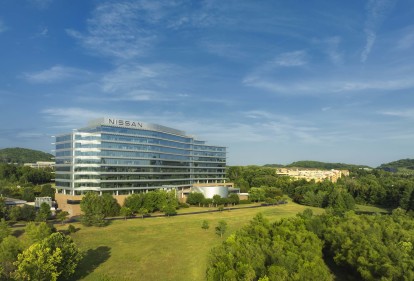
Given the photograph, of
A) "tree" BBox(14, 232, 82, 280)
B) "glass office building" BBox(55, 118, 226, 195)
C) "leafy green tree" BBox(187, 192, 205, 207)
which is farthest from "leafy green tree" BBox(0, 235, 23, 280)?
"leafy green tree" BBox(187, 192, 205, 207)

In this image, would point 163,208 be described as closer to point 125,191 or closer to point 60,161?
point 125,191

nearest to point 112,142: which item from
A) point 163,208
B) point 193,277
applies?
point 163,208

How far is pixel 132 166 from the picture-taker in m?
131

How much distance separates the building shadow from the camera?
5712cm

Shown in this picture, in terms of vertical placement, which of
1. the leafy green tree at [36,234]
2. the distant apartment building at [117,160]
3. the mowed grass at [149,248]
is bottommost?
the mowed grass at [149,248]

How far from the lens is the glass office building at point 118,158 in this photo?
394 ft

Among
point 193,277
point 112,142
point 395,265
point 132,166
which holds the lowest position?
point 193,277

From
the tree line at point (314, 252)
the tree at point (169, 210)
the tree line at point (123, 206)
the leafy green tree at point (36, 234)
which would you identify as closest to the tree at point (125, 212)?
the tree line at point (123, 206)

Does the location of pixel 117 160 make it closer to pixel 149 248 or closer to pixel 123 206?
pixel 123 206

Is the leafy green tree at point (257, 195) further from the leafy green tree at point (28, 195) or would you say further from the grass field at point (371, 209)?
the leafy green tree at point (28, 195)

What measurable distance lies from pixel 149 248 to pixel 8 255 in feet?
99.5

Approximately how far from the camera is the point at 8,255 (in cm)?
4953

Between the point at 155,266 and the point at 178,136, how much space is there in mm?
106033

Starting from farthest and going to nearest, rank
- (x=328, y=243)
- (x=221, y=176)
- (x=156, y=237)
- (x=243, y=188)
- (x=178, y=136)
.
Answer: (x=221, y=176) → (x=243, y=188) → (x=178, y=136) → (x=156, y=237) → (x=328, y=243)
